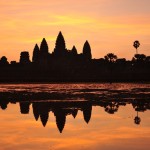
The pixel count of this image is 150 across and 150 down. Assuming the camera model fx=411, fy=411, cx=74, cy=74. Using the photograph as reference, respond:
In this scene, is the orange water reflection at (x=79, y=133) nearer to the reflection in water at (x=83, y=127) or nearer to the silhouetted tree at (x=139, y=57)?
the reflection in water at (x=83, y=127)

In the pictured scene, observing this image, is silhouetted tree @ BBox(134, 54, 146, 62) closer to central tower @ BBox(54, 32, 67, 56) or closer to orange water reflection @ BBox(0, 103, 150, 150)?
central tower @ BBox(54, 32, 67, 56)

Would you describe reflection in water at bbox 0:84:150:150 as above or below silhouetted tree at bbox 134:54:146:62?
below

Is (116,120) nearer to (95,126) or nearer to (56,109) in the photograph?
(95,126)

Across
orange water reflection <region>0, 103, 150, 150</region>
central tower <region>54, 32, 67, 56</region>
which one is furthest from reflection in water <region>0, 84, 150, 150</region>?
central tower <region>54, 32, 67, 56</region>

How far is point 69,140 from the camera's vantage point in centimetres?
1694

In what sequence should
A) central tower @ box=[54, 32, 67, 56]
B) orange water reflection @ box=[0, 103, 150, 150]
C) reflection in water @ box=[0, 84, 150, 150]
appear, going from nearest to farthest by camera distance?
orange water reflection @ box=[0, 103, 150, 150]
reflection in water @ box=[0, 84, 150, 150]
central tower @ box=[54, 32, 67, 56]

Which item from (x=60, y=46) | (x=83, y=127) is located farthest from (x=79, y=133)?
(x=60, y=46)

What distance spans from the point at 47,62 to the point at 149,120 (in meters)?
178

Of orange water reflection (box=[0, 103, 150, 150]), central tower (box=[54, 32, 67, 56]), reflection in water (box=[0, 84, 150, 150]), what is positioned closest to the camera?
orange water reflection (box=[0, 103, 150, 150])

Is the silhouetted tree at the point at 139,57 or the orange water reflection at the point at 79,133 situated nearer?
the orange water reflection at the point at 79,133

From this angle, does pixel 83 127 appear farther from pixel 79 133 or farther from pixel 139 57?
pixel 139 57

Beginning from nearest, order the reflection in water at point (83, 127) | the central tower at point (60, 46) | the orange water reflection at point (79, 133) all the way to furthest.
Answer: the orange water reflection at point (79, 133) < the reflection in water at point (83, 127) < the central tower at point (60, 46)

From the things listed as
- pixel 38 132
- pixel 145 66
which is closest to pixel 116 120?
pixel 38 132

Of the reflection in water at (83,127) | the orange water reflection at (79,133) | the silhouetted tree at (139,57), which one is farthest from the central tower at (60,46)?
the orange water reflection at (79,133)
